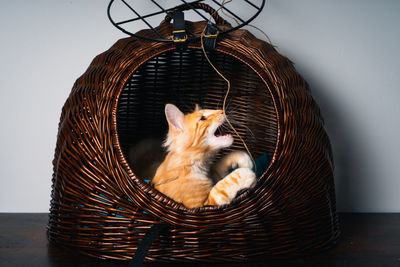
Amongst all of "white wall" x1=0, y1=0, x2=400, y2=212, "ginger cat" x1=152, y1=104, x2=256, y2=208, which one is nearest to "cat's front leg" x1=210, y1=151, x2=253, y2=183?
"ginger cat" x1=152, y1=104, x2=256, y2=208

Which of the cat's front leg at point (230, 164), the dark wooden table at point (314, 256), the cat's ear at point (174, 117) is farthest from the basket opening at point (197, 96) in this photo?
the dark wooden table at point (314, 256)

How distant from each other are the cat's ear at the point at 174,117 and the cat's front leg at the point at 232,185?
0.34m

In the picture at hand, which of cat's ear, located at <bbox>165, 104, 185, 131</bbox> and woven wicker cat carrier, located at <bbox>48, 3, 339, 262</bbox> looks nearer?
woven wicker cat carrier, located at <bbox>48, 3, 339, 262</bbox>

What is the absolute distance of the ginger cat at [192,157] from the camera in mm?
1169

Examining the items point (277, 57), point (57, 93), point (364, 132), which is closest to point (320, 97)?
point (364, 132)

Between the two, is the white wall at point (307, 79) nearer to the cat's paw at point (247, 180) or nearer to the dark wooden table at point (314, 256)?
the dark wooden table at point (314, 256)

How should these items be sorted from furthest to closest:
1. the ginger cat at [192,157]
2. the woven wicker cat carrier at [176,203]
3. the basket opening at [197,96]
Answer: the basket opening at [197,96] < the ginger cat at [192,157] < the woven wicker cat carrier at [176,203]

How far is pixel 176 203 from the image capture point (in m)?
1.00

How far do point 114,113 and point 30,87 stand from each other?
0.83 meters

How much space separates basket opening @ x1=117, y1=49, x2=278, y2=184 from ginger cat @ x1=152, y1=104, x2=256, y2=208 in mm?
252

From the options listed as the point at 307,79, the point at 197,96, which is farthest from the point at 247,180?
the point at 307,79

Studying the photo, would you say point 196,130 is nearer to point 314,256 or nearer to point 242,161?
point 242,161

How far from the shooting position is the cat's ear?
1263 mm

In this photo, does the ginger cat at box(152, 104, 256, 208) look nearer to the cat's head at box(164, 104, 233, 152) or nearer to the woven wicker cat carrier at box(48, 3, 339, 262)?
the cat's head at box(164, 104, 233, 152)
